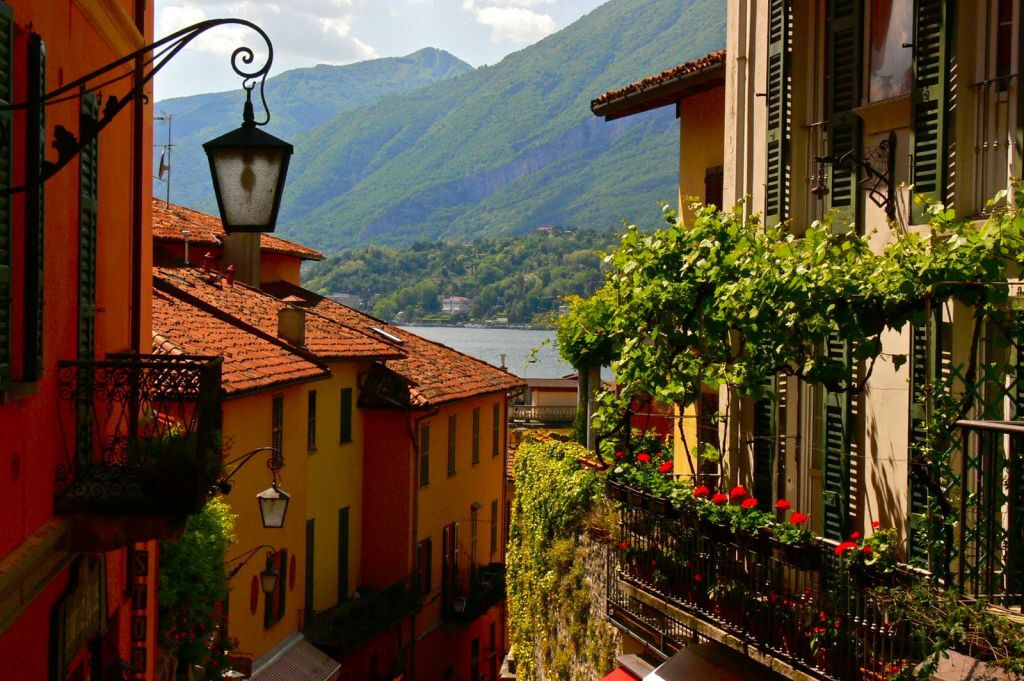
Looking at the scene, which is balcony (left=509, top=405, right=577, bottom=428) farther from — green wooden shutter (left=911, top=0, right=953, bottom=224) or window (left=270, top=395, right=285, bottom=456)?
green wooden shutter (left=911, top=0, right=953, bottom=224)

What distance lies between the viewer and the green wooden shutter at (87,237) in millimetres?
8031

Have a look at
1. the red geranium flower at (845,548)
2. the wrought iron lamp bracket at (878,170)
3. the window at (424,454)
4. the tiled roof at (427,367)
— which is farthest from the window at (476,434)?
the red geranium flower at (845,548)

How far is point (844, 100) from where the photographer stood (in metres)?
11.8

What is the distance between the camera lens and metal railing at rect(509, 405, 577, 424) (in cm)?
4853

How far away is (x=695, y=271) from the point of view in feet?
39.0

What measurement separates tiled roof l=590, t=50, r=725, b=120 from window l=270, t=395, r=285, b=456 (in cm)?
680

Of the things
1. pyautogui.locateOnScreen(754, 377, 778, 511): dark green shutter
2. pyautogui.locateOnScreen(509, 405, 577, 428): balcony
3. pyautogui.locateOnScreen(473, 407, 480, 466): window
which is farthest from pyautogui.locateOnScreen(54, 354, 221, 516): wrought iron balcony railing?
pyautogui.locateOnScreen(509, 405, 577, 428): balcony

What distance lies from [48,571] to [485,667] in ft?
99.2

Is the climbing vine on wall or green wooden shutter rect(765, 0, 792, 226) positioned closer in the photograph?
green wooden shutter rect(765, 0, 792, 226)

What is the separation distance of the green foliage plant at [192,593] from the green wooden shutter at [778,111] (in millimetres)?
6934

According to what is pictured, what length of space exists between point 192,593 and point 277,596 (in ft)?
26.7

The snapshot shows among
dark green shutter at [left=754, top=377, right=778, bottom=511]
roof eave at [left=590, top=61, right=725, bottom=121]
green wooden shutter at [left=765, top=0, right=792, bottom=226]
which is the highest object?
roof eave at [left=590, top=61, right=725, bottom=121]

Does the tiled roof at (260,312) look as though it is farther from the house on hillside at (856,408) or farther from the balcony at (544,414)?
the balcony at (544,414)

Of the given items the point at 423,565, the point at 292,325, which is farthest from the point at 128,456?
the point at 423,565
